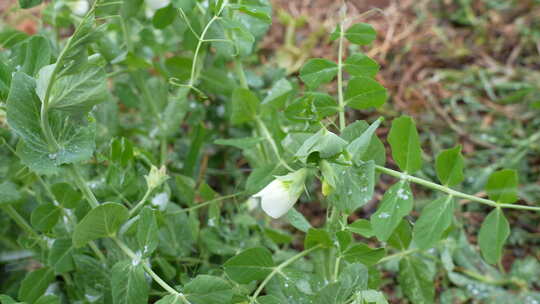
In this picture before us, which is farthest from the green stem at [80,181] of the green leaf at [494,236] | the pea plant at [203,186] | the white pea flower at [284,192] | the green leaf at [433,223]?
the green leaf at [494,236]

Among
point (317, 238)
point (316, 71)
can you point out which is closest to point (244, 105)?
point (316, 71)

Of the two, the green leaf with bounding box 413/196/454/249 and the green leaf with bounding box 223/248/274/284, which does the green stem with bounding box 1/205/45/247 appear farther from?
the green leaf with bounding box 413/196/454/249

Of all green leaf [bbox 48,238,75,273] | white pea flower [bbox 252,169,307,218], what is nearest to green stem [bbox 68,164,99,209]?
green leaf [bbox 48,238,75,273]

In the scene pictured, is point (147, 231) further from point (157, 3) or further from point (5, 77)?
point (157, 3)

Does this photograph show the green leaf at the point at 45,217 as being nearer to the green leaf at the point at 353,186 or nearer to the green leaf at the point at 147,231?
the green leaf at the point at 147,231

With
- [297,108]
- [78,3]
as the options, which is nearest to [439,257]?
[297,108]
